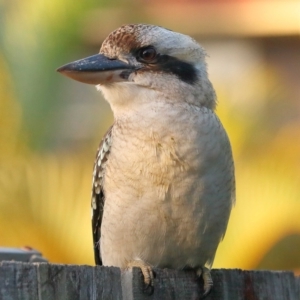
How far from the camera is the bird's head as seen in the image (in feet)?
10.9

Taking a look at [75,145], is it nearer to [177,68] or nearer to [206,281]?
[177,68]

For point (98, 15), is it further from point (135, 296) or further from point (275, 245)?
point (135, 296)

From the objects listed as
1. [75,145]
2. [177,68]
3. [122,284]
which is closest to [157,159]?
[177,68]

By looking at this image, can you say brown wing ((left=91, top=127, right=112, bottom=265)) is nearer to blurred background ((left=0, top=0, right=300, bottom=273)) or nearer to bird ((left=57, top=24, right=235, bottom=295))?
bird ((left=57, top=24, right=235, bottom=295))

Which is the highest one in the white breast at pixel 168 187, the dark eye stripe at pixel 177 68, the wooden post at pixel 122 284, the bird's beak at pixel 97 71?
the dark eye stripe at pixel 177 68

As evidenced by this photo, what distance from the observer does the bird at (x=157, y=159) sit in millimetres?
3094

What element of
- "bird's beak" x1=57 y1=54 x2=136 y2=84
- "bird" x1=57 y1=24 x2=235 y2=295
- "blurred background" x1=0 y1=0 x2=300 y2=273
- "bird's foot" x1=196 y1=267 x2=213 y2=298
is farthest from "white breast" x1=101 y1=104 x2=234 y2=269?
"blurred background" x1=0 y1=0 x2=300 y2=273

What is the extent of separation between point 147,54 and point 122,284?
1.31 metres

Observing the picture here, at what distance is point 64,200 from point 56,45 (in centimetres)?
141

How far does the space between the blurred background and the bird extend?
2.43 meters

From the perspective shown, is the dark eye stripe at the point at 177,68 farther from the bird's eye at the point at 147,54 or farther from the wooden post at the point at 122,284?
the wooden post at the point at 122,284

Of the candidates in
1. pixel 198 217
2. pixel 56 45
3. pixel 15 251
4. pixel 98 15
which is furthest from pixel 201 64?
pixel 98 15

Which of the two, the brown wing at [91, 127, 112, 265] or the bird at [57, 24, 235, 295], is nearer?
the bird at [57, 24, 235, 295]

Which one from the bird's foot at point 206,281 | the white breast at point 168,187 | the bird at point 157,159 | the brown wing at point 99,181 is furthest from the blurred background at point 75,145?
the bird's foot at point 206,281
